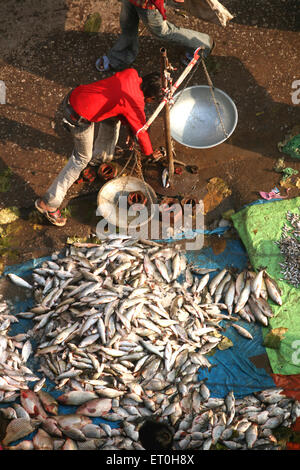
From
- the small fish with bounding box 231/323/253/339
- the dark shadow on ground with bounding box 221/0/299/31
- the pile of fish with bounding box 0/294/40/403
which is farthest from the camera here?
the dark shadow on ground with bounding box 221/0/299/31

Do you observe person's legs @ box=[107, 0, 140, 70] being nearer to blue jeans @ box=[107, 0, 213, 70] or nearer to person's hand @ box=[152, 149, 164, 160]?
blue jeans @ box=[107, 0, 213, 70]

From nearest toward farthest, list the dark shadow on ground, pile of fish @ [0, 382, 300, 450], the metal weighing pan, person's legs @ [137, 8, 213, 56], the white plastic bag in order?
pile of fish @ [0, 382, 300, 450]
the white plastic bag
person's legs @ [137, 8, 213, 56]
the metal weighing pan
the dark shadow on ground

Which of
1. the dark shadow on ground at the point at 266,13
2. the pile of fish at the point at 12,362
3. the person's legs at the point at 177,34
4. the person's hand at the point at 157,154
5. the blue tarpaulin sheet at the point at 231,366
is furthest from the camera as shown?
the dark shadow on ground at the point at 266,13

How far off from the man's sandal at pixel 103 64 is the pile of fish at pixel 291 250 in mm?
2983

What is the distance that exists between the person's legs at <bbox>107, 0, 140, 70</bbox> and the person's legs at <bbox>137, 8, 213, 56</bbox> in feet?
0.71

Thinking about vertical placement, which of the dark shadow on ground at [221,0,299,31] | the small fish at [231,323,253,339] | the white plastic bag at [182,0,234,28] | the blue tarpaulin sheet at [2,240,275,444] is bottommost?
the blue tarpaulin sheet at [2,240,275,444]

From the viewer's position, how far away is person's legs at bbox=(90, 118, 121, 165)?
16.3 ft

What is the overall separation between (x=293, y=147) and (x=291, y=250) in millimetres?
1462

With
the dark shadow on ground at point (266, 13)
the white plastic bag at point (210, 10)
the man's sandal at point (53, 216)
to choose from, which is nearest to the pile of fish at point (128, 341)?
the man's sandal at point (53, 216)

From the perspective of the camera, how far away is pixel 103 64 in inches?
232

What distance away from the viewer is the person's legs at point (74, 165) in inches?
180

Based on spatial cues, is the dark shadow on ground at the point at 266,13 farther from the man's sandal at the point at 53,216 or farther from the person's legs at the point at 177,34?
the man's sandal at the point at 53,216

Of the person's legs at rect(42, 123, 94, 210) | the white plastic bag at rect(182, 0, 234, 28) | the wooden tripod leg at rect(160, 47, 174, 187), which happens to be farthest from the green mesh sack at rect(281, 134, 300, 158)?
the person's legs at rect(42, 123, 94, 210)

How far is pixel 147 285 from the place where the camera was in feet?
15.6
